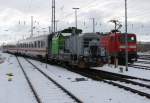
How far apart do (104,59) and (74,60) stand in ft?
8.94

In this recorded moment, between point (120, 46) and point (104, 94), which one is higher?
point (120, 46)

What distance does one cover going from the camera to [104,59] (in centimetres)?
2664

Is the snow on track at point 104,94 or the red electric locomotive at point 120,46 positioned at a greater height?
the red electric locomotive at point 120,46

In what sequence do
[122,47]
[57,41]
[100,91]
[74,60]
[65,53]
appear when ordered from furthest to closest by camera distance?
[122,47]
[57,41]
[65,53]
[74,60]
[100,91]

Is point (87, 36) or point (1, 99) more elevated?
point (87, 36)

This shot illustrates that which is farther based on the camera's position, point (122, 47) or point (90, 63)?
point (122, 47)

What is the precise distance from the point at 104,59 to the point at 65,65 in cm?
740

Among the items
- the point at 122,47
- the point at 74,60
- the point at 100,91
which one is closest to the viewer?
the point at 100,91

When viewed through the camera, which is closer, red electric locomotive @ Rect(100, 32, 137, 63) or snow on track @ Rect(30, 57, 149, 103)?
snow on track @ Rect(30, 57, 149, 103)

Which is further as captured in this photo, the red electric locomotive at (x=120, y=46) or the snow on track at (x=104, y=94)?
the red electric locomotive at (x=120, y=46)

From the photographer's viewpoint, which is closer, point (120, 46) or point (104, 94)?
point (104, 94)

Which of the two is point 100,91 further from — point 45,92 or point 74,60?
point 74,60

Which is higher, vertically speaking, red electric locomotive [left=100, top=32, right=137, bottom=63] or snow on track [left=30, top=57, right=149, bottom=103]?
red electric locomotive [left=100, top=32, right=137, bottom=63]

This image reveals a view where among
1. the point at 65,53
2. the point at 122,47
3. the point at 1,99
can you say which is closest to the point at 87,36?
the point at 65,53
